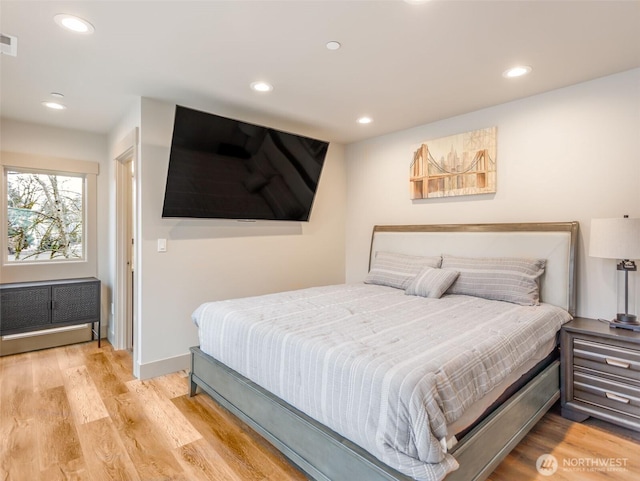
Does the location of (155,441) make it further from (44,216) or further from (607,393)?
(44,216)

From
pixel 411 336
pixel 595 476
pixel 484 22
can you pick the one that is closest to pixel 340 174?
pixel 484 22

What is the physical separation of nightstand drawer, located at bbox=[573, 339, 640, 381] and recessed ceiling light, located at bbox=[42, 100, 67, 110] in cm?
463

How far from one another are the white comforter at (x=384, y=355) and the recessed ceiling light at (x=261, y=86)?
5.67ft

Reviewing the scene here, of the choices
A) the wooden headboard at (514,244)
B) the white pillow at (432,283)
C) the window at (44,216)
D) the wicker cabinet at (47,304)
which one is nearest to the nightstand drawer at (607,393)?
the wooden headboard at (514,244)

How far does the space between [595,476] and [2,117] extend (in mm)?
5535

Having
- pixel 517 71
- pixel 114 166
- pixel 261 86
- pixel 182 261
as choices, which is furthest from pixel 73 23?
pixel 517 71

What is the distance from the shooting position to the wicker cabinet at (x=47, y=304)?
10.9 ft

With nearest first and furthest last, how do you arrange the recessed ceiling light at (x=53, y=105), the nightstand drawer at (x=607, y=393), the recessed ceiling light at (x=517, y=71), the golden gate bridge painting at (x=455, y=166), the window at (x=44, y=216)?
the nightstand drawer at (x=607, y=393), the recessed ceiling light at (x=517, y=71), the recessed ceiling light at (x=53, y=105), the golden gate bridge painting at (x=455, y=166), the window at (x=44, y=216)

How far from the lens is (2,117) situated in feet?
11.4

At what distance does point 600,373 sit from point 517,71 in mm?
2175

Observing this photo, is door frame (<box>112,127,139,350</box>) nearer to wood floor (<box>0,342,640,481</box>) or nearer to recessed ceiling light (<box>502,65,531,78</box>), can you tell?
Result: wood floor (<box>0,342,640,481</box>)

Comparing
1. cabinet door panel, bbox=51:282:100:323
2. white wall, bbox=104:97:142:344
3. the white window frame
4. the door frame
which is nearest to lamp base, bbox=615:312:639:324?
white wall, bbox=104:97:142:344

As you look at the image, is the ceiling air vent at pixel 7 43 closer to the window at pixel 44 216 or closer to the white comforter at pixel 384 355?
the white comforter at pixel 384 355

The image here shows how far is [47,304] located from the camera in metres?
3.50
